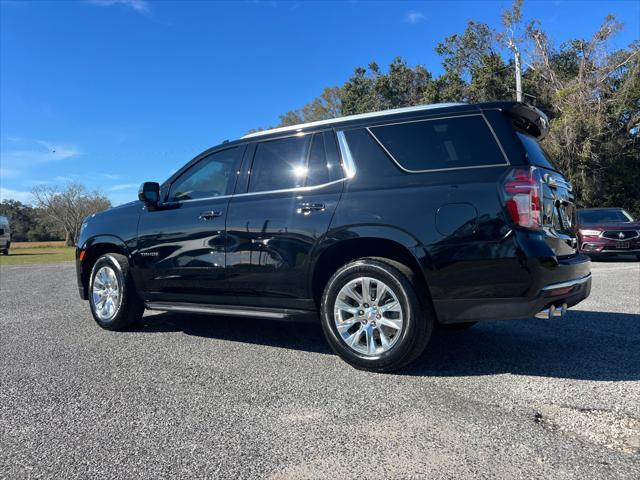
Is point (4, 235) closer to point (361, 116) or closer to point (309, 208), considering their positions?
point (309, 208)

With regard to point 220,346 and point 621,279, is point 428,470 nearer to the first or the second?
point 220,346

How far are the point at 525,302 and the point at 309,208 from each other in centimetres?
175

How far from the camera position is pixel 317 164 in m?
4.11

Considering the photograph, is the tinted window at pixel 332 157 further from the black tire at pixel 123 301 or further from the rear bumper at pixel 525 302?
the black tire at pixel 123 301

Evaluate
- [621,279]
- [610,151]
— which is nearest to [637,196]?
[610,151]

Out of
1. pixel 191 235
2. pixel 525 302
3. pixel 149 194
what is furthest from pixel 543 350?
pixel 149 194

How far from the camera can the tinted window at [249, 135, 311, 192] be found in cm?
421

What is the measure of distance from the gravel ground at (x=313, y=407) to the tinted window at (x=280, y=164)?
58.8 inches

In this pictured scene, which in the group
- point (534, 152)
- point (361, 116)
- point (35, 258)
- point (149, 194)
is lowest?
point (35, 258)

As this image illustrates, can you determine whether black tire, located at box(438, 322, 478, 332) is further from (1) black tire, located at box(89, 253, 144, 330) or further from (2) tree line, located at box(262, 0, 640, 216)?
(2) tree line, located at box(262, 0, 640, 216)

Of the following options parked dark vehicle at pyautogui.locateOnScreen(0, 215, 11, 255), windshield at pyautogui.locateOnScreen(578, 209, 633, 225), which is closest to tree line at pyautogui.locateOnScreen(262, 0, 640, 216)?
windshield at pyautogui.locateOnScreen(578, 209, 633, 225)

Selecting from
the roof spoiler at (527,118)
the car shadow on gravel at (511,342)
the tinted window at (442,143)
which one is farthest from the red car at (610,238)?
the tinted window at (442,143)

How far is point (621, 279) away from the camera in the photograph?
353 inches

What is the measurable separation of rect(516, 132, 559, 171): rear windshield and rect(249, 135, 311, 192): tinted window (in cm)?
174
